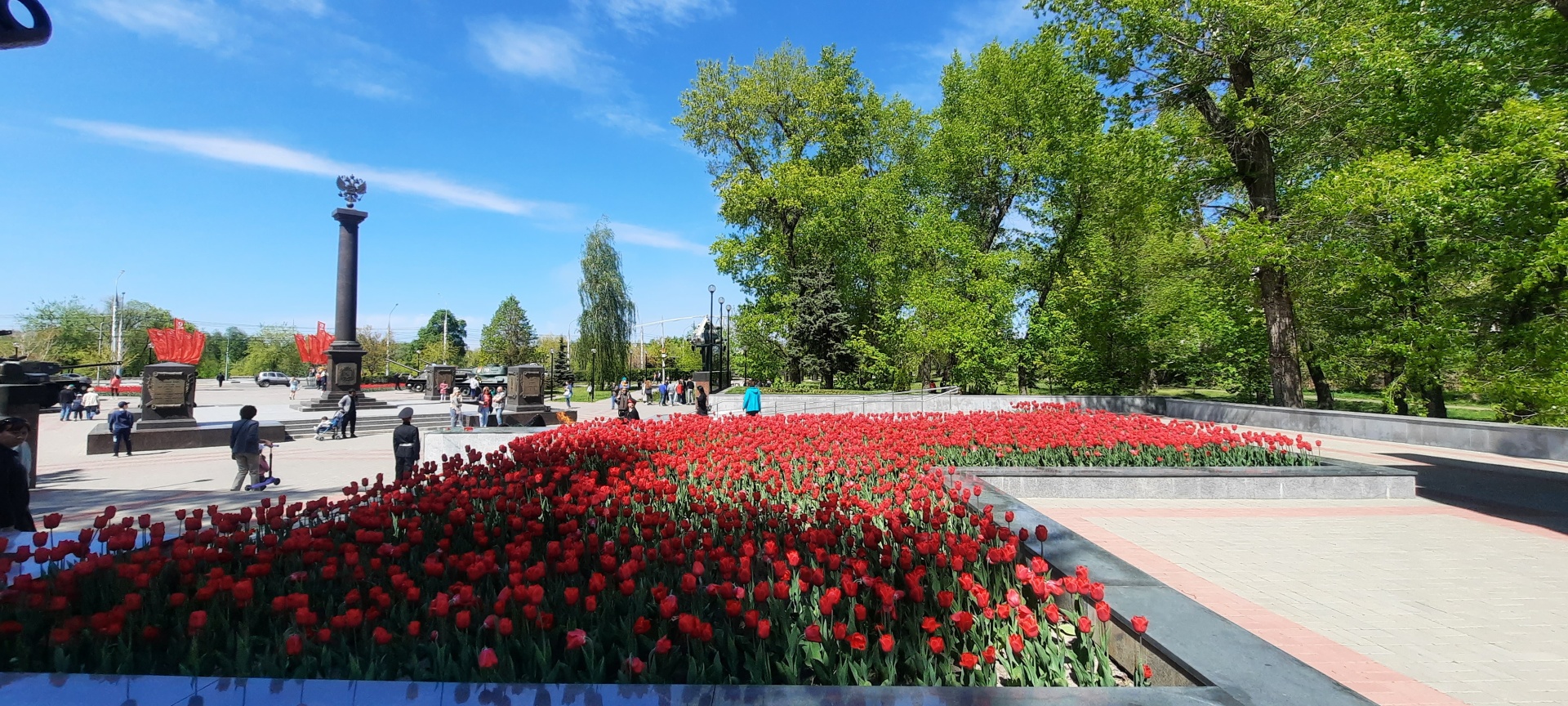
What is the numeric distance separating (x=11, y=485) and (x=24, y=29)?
3784mm

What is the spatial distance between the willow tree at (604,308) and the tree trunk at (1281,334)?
1493 inches

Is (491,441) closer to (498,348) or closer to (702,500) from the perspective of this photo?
(702,500)

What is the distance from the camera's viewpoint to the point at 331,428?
20203mm

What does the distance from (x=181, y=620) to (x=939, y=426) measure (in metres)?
10.1

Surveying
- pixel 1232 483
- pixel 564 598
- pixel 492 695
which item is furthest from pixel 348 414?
pixel 1232 483

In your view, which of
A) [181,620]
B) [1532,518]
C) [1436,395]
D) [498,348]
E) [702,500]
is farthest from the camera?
[498,348]

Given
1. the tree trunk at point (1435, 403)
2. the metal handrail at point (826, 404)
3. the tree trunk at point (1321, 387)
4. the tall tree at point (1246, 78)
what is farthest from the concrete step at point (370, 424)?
the tree trunk at point (1321, 387)

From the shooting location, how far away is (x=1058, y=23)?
20.1 metres

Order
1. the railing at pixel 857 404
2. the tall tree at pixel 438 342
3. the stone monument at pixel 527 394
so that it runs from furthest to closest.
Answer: the tall tree at pixel 438 342 → the railing at pixel 857 404 → the stone monument at pixel 527 394

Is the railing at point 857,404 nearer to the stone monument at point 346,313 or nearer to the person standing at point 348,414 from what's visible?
the person standing at point 348,414

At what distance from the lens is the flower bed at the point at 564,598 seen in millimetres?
2783

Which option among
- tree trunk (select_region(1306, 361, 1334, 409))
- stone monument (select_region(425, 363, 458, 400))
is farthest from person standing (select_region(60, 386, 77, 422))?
tree trunk (select_region(1306, 361, 1334, 409))

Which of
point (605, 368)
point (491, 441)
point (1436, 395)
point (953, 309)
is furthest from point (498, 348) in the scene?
point (1436, 395)

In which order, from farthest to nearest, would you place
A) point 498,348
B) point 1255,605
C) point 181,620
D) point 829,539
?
point 498,348 → point 1255,605 → point 829,539 → point 181,620
